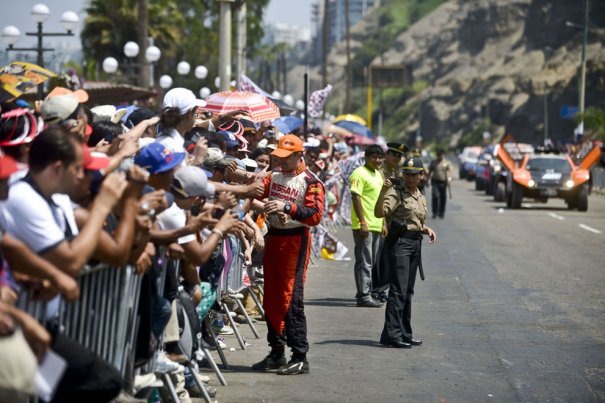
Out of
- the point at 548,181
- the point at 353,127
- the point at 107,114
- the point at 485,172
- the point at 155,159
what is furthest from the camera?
the point at 485,172

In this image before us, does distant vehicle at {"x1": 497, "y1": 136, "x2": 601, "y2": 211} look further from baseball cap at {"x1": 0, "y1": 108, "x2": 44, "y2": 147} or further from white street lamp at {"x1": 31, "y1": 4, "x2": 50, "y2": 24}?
baseball cap at {"x1": 0, "y1": 108, "x2": 44, "y2": 147}

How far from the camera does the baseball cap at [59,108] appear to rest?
23.7 feet

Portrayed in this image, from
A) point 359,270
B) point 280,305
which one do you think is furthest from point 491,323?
point 280,305

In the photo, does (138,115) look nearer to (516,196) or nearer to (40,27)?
(40,27)

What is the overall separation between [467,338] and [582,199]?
23.7m

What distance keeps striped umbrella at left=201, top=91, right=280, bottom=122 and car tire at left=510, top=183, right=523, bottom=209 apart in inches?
815

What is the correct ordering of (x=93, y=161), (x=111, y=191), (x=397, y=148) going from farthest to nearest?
(x=397, y=148), (x=93, y=161), (x=111, y=191)

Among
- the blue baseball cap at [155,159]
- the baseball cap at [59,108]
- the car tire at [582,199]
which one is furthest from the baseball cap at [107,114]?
the car tire at [582,199]

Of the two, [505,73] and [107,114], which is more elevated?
[505,73]

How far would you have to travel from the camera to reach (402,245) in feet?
36.8

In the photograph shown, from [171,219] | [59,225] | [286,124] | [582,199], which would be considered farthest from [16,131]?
[582,199]

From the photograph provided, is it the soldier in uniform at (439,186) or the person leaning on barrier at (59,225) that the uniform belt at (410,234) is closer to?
Answer: the person leaning on barrier at (59,225)

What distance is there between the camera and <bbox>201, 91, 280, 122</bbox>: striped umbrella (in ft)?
49.3

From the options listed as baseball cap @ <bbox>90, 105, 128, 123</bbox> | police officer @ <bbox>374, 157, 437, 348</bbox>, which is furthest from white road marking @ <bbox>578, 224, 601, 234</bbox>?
baseball cap @ <bbox>90, 105, 128, 123</bbox>
